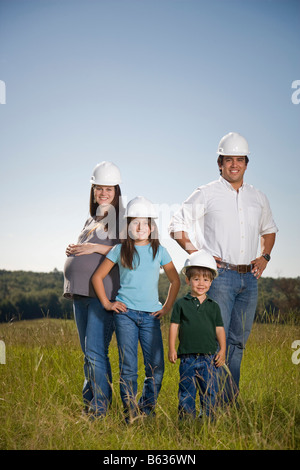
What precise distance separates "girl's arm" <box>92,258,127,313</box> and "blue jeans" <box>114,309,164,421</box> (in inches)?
3.0

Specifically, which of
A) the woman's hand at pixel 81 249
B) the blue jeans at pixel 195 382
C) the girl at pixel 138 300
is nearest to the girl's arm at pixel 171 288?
the girl at pixel 138 300

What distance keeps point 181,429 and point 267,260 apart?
194 cm

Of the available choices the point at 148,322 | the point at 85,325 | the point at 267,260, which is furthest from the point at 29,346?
the point at 267,260

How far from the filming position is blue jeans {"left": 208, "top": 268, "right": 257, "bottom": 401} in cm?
479

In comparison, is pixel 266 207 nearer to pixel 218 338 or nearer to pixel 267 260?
pixel 267 260

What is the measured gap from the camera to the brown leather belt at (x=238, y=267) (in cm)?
487

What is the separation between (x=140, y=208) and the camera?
15.0 ft

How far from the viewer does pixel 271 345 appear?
714 cm

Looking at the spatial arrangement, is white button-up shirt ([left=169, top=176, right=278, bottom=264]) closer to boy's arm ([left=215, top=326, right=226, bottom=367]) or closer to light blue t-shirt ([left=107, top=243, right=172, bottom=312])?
light blue t-shirt ([left=107, top=243, right=172, bottom=312])

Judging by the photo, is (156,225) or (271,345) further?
(271,345)

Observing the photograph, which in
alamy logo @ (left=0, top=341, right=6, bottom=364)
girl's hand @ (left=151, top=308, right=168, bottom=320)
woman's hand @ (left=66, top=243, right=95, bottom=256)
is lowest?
alamy logo @ (left=0, top=341, right=6, bottom=364)

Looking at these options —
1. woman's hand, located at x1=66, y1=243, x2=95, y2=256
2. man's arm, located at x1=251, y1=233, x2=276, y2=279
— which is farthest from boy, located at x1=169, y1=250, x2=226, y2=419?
woman's hand, located at x1=66, y1=243, x2=95, y2=256

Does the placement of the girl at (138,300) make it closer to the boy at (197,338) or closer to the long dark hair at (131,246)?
the long dark hair at (131,246)

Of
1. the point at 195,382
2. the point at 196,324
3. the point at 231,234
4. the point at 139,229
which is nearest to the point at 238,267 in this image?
the point at 231,234
